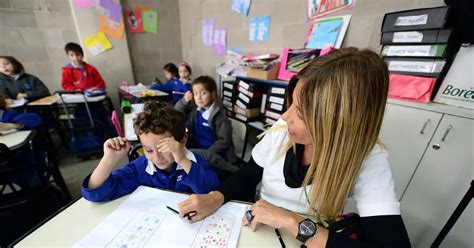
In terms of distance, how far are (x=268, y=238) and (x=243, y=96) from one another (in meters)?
1.60

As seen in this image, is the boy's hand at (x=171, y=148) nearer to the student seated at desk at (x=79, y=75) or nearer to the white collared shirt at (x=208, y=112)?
the white collared shirt at (x=208, y=112)

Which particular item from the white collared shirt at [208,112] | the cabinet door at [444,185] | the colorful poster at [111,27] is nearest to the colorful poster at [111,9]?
the colorful poster at [111,27]

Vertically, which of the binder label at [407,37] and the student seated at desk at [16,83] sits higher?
the binder label at [407,37]

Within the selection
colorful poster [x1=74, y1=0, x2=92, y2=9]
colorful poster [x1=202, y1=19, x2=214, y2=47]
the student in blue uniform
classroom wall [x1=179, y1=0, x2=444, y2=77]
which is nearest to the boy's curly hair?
classroom wall [x1=179, y1=0, x2=444, y2=77]

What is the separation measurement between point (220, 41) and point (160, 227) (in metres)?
2.75

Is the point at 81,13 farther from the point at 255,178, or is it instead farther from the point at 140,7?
the point at 255,178

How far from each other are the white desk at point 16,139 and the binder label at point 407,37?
2.36 meters

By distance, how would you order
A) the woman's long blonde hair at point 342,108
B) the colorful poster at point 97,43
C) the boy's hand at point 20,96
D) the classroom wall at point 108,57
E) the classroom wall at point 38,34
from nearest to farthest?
1. the woman's long blonde hair at point 342,108
2. the boy's hand at point 20,96
3. the classroom wall at point 38,34
4. the classroom wall at point 108,57
5. the colorful poster at point 97,43

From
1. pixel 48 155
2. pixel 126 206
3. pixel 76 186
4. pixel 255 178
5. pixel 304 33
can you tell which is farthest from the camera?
pixel 76 186

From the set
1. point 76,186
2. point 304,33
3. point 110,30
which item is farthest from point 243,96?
point 110,30

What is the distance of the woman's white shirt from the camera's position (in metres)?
0.56

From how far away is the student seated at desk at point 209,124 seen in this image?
160cm

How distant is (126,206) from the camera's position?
65 cm

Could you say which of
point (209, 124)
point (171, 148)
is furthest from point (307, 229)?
point (209, 124)
